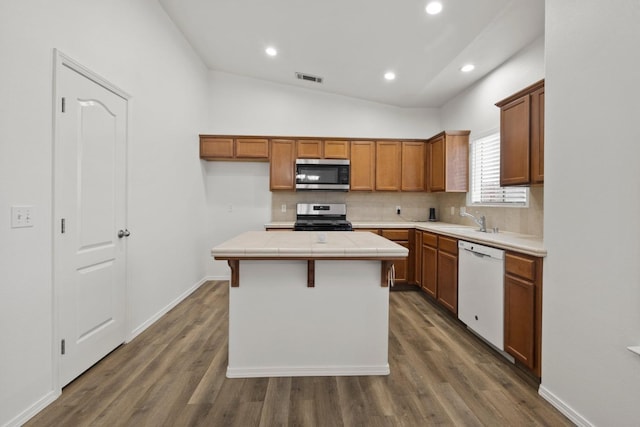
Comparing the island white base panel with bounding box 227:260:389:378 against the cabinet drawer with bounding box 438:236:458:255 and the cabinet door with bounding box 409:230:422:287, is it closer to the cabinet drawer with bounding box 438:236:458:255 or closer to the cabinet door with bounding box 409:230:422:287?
the cabinet drawer with bounding box 438:236:458:255

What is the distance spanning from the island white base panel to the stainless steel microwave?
2.48 meters

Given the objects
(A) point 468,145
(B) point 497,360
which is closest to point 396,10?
(A) point 468,145

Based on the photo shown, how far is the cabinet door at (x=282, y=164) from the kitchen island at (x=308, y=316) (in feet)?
8.05

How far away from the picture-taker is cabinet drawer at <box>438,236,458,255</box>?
9.92 feet

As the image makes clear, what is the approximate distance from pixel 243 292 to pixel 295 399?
2.44ft

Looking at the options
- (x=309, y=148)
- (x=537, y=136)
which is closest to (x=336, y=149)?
(x=309, y=148)

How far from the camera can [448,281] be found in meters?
3.16

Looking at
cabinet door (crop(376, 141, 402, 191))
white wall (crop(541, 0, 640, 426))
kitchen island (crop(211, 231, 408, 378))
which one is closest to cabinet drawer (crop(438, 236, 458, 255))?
white wall (crop(541, 0, 640, 426))

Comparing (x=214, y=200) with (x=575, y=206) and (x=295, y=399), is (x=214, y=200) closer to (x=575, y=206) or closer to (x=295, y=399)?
(x=295, y=399)

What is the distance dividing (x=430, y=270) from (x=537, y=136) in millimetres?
1929

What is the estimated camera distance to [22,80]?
5.20 feet

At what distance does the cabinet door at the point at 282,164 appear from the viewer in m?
4.43

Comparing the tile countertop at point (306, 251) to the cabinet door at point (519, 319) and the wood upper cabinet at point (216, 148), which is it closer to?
the cabinet door at point (519, 319)

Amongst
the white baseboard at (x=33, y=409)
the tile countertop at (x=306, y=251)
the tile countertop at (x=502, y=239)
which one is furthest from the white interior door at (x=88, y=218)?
the tile countertop at (x=502, y=239)
